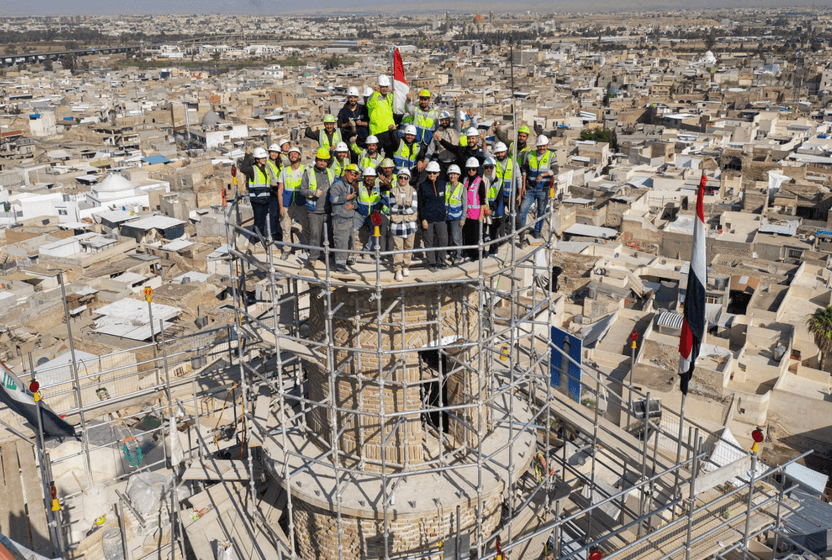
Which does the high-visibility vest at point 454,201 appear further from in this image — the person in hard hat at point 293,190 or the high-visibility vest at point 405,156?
the person in hard hat at point 293,190

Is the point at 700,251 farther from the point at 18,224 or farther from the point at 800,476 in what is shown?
the point at 18,224

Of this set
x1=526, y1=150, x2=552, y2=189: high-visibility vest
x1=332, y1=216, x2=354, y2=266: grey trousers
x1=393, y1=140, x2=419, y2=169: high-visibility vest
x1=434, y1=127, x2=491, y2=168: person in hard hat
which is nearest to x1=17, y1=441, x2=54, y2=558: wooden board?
x1=332, y1=216, x2=354, y2=266: grey trousers

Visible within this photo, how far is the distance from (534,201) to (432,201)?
2622 mm

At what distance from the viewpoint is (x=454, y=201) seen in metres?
9.06

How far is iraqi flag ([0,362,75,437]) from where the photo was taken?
9102mm

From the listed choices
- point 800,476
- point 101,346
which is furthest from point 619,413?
point 101,346

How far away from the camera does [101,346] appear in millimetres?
21109

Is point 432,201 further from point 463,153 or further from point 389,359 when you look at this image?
point 389,359

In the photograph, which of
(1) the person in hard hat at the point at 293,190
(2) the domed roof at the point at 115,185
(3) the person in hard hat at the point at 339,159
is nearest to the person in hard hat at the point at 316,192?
(3) the person in hard hat at the point at 339,159

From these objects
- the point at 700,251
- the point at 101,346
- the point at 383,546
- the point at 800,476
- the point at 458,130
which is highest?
the point at 458,130

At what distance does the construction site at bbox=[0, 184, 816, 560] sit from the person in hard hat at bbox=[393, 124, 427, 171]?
1636 mm

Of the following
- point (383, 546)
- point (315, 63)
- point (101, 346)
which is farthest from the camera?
point (315, 63)

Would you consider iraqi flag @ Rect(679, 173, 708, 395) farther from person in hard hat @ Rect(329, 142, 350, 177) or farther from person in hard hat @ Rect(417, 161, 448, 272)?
person in hard hat @ Rect(329, 142, 350, 177)

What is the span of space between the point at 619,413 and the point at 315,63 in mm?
126467
